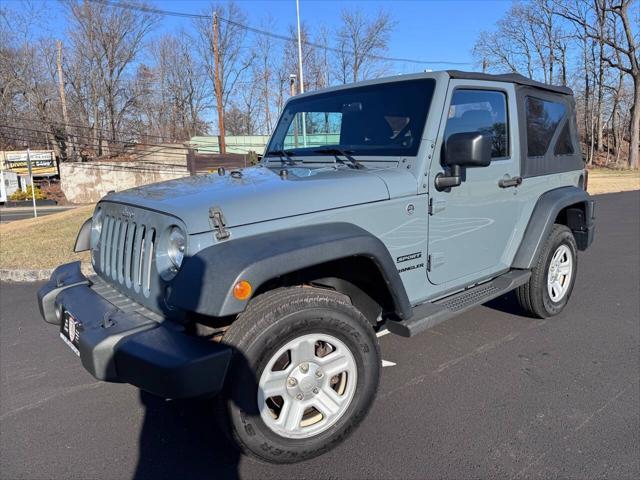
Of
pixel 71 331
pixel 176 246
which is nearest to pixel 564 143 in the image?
pixel 176 246

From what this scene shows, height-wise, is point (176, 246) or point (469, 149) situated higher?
point (469, 149)

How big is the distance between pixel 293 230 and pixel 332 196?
338 mm

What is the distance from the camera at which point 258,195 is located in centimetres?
254

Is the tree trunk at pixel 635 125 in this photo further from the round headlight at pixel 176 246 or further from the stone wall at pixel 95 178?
the round headlight at pixel 176 246

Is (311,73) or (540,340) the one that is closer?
(540,340)

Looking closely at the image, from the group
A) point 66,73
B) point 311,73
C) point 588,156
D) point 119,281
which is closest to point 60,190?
point 66,73

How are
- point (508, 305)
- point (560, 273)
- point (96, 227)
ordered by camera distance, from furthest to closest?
point (508, 305), point (560, 273), point (96, 227)

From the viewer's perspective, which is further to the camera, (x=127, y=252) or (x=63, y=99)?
(x=63, y=99)

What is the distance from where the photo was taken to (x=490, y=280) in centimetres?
391

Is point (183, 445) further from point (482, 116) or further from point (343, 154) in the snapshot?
point (482, 116)

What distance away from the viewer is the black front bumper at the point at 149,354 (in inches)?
82.8

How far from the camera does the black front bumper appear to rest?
82.8 inches

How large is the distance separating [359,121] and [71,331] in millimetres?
2377

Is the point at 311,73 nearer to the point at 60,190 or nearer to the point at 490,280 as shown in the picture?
the point at 60,190
